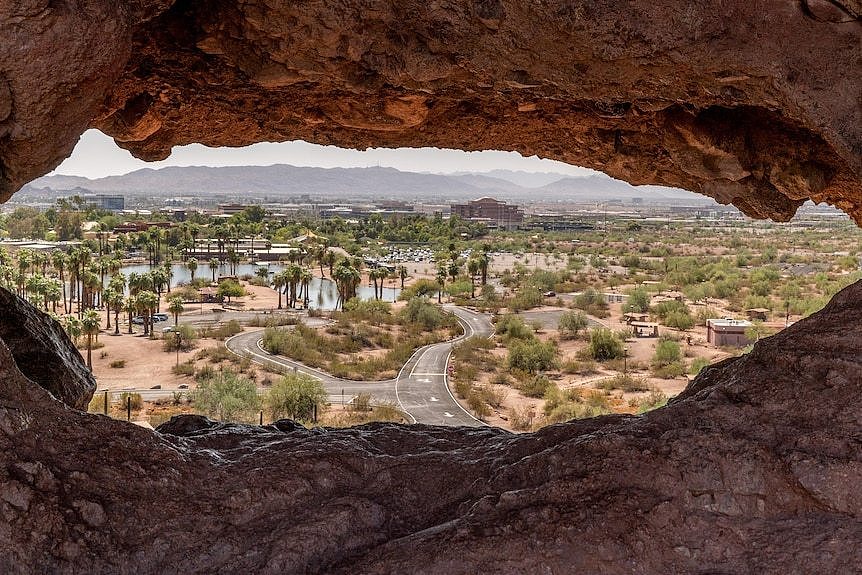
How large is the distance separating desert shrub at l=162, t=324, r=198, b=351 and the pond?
14.0 meters

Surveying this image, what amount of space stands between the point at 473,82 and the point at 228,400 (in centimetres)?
2147

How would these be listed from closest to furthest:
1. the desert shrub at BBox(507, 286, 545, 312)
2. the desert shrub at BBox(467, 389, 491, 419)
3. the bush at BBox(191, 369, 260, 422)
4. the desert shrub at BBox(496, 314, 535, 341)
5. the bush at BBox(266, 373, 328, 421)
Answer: the bush at BBox(191, 369, 260, 422) < the bush at BBox(266, 373, 328, 421) < the desert shrub at BBox(467, 389, 491, 419) < the desert shrub at BBox(496, 314, 535, 341) < the desert shrub at BBox(507, 286, 545, 312)

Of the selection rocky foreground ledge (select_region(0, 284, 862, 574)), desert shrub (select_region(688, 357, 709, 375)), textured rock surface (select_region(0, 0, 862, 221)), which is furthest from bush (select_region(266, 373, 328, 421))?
rocky foreground ledge (select_region(0, 284, 862, 574))

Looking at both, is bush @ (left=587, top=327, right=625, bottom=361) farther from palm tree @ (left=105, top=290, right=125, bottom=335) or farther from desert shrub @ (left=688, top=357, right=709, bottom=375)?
palm tree @ (left=105, top=290, right=125, bottom=335)

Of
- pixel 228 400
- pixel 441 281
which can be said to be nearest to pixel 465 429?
pixel 228 400

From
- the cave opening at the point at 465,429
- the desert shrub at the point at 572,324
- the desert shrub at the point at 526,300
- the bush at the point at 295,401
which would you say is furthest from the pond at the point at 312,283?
the cave opening at the point at 465,429

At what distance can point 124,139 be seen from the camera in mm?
7645

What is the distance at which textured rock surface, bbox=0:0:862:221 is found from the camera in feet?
14.7

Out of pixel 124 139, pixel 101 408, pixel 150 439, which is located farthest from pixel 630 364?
pixel 150 439

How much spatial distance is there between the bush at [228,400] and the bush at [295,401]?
2.09ft

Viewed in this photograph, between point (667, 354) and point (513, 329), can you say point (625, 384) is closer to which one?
point (667, 354)

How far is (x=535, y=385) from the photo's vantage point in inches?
1227

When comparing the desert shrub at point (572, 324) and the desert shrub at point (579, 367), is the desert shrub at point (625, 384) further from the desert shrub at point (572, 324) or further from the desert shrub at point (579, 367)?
the desert shrub at point (572, 324)

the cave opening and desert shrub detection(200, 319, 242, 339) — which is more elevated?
the cave opening
